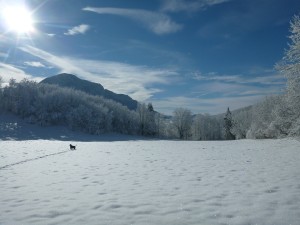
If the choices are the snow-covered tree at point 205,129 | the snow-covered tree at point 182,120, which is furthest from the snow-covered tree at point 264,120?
the snow-covered tree at point 205,129

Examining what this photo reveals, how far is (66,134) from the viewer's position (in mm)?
82250

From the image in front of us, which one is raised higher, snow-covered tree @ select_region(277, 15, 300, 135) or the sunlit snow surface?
snow-covered tree @ select_region(277, 15, 300, 135)

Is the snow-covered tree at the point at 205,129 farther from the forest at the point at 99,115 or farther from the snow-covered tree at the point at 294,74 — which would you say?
the snow-covered tree at the point at 294,74

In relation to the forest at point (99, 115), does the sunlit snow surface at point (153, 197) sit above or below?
below

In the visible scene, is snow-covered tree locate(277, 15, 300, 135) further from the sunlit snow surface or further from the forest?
the forest

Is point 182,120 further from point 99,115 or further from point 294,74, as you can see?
point 294,74

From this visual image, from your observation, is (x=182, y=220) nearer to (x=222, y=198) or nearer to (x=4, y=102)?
(x=222, y=198)

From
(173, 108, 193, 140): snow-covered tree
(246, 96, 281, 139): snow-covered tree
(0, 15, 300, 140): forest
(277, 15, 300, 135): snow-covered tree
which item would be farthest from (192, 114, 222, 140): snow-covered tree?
(277, 15, 300, 135): snow-covered tree

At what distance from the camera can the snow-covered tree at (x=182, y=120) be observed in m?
122

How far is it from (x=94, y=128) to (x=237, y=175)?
83.3 meters

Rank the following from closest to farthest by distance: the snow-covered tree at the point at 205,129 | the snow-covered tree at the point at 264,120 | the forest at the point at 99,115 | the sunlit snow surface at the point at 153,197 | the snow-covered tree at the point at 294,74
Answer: the sunlit snow surface at the point at 153,197 → the snow-covered tree at the point at 294,74 → the snow-covered tree at the point at 264,120 → the forest at the point at 99,115 → the snow-covered tree at the point at 205,129

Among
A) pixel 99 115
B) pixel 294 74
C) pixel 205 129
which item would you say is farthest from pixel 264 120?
pixel 205 129

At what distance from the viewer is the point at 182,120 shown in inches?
4830

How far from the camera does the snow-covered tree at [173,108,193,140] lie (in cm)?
12231
